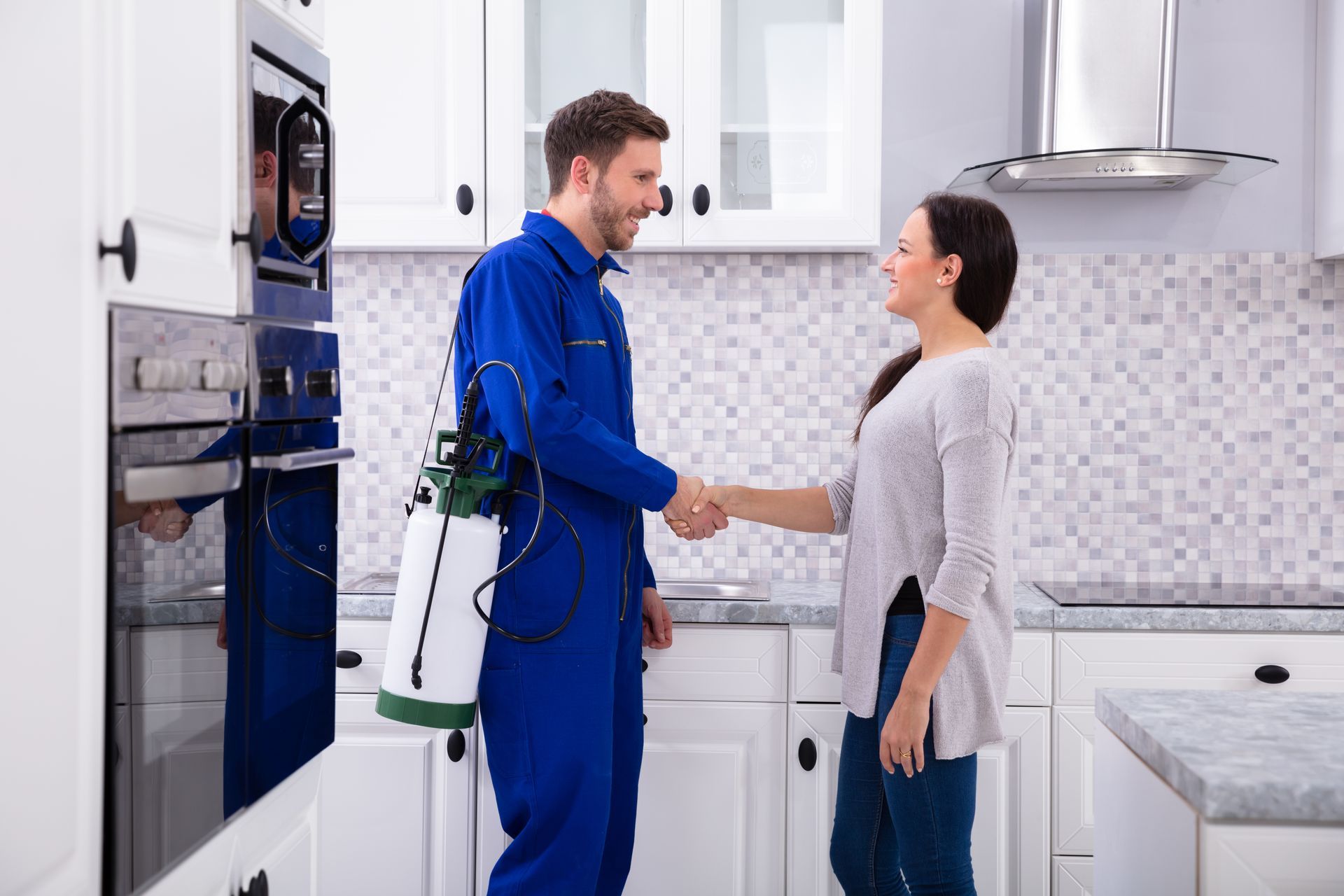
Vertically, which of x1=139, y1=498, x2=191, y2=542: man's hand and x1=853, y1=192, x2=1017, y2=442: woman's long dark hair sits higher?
x1=853, y1=192, x2=1017, y2=442: woman's long dark hair

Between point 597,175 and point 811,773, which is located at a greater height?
point 597,175

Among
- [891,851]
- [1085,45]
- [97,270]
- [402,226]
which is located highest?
[1085,45]

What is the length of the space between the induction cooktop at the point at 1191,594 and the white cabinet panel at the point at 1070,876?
504mm

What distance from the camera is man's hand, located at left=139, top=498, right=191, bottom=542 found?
96 cm

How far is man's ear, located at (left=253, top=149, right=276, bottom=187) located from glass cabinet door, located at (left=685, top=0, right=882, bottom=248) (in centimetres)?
107

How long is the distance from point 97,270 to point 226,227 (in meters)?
0.24

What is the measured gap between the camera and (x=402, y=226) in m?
2.14

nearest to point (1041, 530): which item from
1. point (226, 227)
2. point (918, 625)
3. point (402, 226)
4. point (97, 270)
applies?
point (918, 625)

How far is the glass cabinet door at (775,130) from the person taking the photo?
2.11 metres

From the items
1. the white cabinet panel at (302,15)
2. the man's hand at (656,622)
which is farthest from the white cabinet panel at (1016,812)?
the white cabinet panel at (302,15)

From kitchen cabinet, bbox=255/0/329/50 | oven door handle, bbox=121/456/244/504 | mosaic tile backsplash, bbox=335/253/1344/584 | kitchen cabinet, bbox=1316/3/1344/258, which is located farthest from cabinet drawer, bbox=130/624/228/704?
kitchen cabinet, bbox=1316/3/1344/258

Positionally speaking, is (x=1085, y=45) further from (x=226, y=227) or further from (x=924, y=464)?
(x=226, y=227)

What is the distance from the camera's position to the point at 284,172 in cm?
122

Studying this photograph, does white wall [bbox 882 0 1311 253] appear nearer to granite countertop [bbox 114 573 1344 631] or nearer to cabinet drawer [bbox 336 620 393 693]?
granite countertop [bbox 114 573 1344 631]
